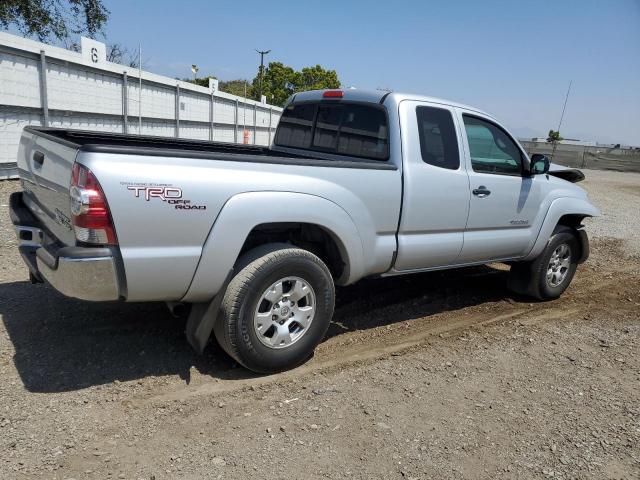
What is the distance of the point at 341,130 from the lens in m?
4.73

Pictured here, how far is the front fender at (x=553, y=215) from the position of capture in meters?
5.45

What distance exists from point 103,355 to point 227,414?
1175mm

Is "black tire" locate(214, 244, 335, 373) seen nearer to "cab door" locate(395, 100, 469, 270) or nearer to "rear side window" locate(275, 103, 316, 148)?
"cab door" locate(395, 100, 469, 270)

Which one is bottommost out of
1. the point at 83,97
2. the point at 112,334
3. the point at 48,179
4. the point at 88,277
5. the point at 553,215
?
the point at 112,334

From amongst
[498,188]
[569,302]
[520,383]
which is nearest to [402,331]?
[520,383]

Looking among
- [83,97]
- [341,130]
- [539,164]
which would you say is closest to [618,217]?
[539,164]

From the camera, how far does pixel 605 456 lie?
3.03 meters

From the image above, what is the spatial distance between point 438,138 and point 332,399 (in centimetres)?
239

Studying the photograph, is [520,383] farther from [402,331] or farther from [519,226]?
[519,226]

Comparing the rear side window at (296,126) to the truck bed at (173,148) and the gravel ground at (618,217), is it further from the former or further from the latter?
the gravel ground at (618,217)

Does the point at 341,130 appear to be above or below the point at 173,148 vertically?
above

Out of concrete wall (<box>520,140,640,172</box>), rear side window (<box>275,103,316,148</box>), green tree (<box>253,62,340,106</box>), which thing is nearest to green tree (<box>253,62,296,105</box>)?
green tree (<box>253,62,340,106</box>)

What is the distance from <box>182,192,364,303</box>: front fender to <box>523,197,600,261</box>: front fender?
117 inches

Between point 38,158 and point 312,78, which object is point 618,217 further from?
point 312,78
